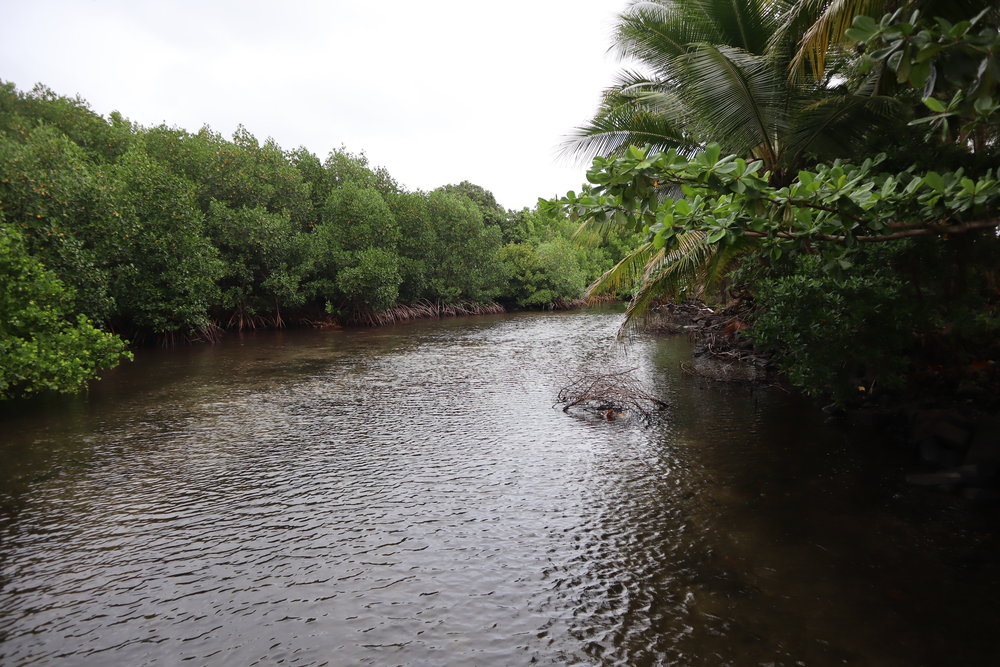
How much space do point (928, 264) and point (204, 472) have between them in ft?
31.7

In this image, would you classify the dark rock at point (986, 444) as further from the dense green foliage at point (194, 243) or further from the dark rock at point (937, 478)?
the dense green foliage at point (194, 243)

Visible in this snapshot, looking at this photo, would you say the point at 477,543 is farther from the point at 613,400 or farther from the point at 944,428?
the point at 944,428

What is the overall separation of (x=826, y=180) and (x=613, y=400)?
689 centimetres

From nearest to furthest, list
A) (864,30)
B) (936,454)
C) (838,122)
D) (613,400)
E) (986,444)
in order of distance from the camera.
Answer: (864,30) < (986,444) < (936,454) < (838,122) < (613,400)

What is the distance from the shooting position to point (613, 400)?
10.1 meters

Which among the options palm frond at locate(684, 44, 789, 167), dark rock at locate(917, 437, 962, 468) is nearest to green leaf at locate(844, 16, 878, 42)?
dark rock at locate(917, 437, 962, 468)

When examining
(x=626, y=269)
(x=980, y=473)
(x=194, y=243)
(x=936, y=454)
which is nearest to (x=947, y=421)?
(x=936, y=454)

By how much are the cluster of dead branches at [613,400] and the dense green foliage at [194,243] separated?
8.81 m

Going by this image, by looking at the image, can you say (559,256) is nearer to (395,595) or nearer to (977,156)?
(977,156)

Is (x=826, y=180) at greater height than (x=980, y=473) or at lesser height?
greater

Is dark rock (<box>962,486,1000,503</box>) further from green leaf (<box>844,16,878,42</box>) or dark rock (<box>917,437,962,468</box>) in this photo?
green leaf (<box>844,16,878,42</box>)

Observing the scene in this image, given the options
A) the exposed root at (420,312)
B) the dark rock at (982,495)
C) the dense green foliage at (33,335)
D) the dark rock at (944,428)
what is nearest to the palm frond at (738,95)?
the dark rock at (944,428)

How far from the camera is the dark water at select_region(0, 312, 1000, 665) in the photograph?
3.74 meters

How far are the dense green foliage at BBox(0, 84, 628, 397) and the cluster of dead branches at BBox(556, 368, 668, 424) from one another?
8.81m
